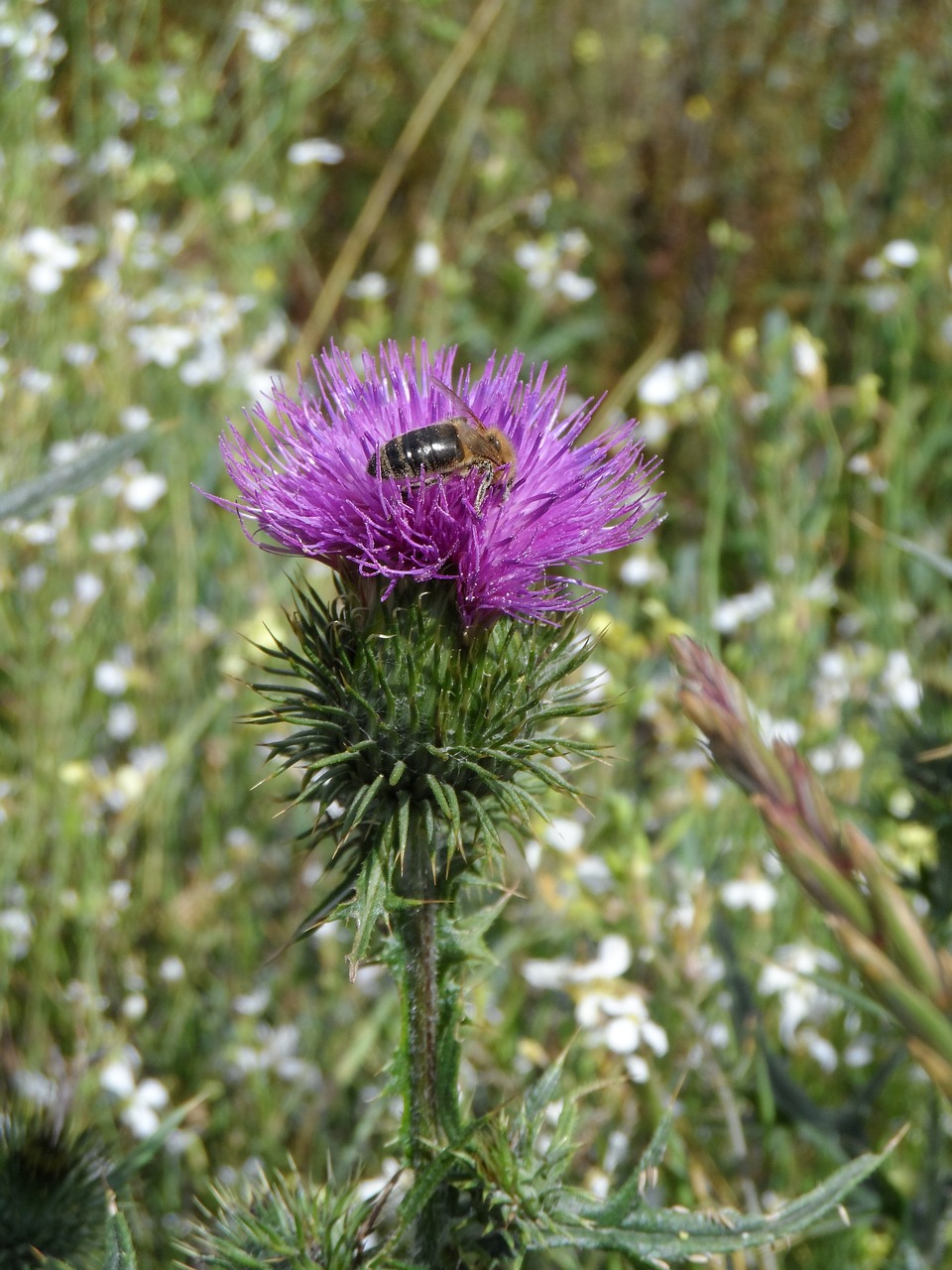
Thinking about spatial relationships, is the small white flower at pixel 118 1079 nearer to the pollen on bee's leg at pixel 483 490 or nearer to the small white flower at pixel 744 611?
the pollen on bee's leg at pixel 483 490

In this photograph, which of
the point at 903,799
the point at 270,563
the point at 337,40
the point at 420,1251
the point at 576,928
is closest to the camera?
the point at 420,1251

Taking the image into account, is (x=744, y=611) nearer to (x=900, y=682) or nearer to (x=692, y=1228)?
(x=900, y=682)

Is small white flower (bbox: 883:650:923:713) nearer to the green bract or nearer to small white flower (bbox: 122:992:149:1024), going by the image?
the green bract

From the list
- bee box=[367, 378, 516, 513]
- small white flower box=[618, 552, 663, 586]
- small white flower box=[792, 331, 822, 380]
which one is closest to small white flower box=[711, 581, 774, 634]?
small white flower box=[618, 552, 663, 586]

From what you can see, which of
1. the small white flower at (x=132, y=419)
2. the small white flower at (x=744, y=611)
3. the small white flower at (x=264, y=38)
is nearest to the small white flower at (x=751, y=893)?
the small white flower at (x=744, y=611)

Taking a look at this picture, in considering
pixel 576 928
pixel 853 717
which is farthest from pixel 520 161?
pixel 576 928

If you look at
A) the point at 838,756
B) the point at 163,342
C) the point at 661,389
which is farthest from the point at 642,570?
the point at 163,342

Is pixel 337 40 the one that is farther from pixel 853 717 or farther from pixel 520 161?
pixel 853 717
